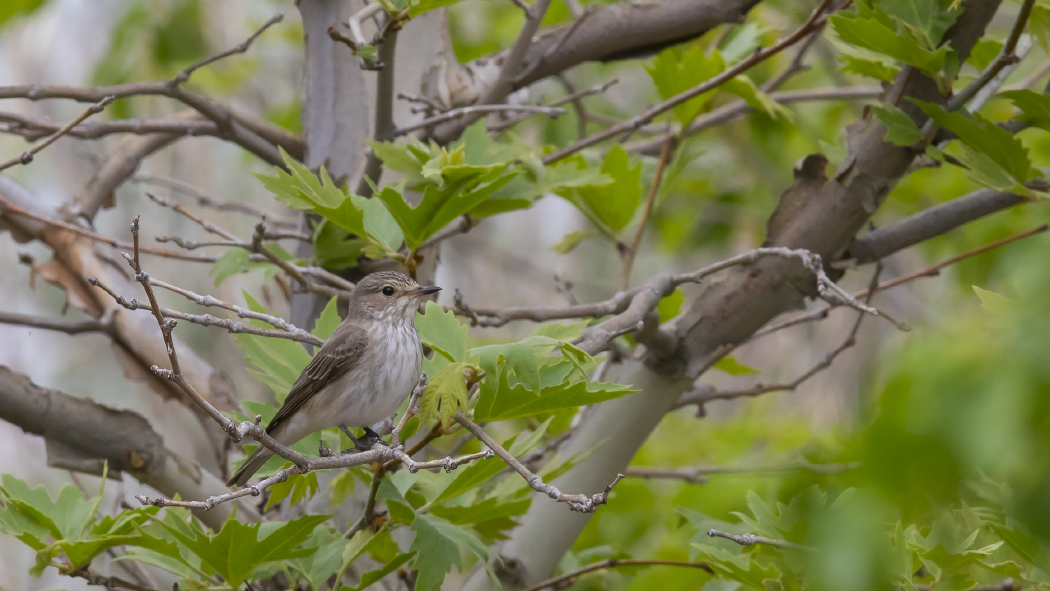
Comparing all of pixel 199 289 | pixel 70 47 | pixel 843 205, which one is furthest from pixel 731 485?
pixel 70 47

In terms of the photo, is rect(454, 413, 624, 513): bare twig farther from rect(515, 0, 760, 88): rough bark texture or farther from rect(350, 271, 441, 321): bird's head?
rect(515, 0, 760, 88): rough bark texture

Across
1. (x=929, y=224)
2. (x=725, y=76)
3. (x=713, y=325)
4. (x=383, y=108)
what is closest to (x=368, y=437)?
(x=383, y=108)

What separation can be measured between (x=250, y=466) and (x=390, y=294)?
0.74m

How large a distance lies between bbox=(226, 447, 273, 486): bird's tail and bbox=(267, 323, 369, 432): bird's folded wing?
107 millimetres

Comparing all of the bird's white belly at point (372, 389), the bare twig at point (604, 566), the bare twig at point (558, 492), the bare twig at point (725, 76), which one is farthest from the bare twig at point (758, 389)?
the bare twig at point (558, 492)

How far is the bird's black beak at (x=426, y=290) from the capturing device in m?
2.92

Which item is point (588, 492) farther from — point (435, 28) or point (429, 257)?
point (435, 28)

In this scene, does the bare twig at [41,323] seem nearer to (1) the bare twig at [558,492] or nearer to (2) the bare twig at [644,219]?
(1) the bare twig at [558,492]

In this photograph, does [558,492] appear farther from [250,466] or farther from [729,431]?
[729,431]

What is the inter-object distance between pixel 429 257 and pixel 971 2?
1.88 metres

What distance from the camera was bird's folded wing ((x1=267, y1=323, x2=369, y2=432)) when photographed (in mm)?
2553

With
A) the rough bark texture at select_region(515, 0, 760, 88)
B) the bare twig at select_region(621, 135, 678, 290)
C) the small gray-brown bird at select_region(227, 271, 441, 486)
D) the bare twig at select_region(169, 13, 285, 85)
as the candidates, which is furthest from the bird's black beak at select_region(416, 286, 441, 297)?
the bare twig at select_region(169, 13, 285, 85)

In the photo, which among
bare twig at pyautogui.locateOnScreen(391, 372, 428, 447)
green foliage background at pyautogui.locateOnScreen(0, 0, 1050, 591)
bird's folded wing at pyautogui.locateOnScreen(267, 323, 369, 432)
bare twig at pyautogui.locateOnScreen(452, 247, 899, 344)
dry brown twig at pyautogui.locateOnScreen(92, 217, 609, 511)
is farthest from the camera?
bird's folded wing at pyautogui.locateOnScreen(267, 323, 369, 432)

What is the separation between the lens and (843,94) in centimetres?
371
